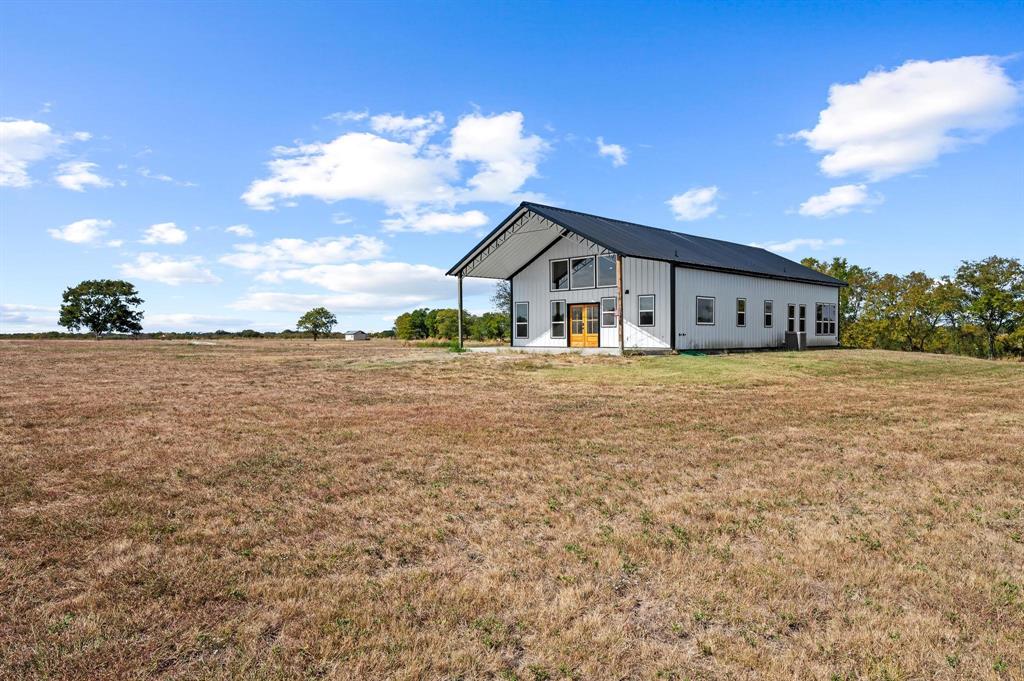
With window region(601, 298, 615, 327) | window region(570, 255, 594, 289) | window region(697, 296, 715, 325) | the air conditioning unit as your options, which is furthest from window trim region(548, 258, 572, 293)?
the air conditioning unit

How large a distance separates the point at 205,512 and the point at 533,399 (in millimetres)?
8047

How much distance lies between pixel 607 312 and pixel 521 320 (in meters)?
4.78

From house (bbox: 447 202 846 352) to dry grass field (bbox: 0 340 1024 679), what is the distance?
611 inches

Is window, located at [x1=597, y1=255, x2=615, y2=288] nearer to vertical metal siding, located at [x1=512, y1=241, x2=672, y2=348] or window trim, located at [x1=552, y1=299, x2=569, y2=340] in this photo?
vertical metal siding, located at [x1=512, y1=241, x2=672, y2=348]

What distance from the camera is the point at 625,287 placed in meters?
26.2

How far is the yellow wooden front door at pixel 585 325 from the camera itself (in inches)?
1082

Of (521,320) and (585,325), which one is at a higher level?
(521,320)

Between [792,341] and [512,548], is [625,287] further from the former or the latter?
[512,548]

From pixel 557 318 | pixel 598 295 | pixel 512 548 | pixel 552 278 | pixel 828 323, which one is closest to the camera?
pixel 512 548

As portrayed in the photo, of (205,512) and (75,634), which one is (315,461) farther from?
(75,634)

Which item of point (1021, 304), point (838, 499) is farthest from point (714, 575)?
point (1021, 304)

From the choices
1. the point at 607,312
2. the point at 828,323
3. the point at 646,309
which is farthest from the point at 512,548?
the point at 828,323

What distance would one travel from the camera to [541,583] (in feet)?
12.7

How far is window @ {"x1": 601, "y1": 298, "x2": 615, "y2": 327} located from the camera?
26.9 meters
